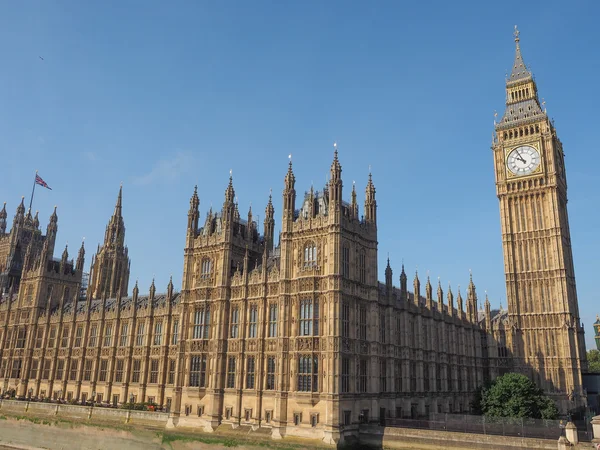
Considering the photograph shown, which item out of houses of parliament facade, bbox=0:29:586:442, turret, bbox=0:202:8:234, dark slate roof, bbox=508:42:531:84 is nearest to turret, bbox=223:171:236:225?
houses of parliament facade, bbox=0:29:586:442

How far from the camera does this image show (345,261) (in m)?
54.5

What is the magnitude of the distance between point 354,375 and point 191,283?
22791 millimetres

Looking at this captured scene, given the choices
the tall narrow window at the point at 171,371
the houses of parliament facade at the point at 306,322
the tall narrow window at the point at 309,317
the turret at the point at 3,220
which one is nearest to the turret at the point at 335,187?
the houses of parliament facade at the point at 306,322

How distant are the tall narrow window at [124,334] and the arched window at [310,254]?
38.4 meters

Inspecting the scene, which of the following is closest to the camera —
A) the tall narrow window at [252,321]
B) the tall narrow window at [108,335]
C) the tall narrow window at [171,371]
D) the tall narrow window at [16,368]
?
the tall narrow window at [252,321]

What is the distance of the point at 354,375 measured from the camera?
172 ft

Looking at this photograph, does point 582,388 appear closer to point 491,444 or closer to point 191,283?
point 491,444

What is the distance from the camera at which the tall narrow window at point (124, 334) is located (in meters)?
80.1

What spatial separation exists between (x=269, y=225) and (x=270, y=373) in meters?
20.2

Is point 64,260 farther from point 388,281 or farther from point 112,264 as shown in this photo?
point 388,281

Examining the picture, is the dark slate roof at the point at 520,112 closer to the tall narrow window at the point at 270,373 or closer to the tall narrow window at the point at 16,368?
the tall narrow window at the point at 270,373

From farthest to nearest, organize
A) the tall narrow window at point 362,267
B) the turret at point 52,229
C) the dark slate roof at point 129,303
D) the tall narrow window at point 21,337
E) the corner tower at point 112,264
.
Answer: the turret at point 52,229 → the corner tower at point 112,264 → the tall narrow window at point 21,337 → the dark slate roof at point 129,303 → the tall narrow window at point 362,267

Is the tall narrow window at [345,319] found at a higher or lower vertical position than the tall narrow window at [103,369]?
higher

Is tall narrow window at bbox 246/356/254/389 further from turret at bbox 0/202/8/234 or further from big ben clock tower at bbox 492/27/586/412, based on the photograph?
turret at bbox 0/202/8/234
